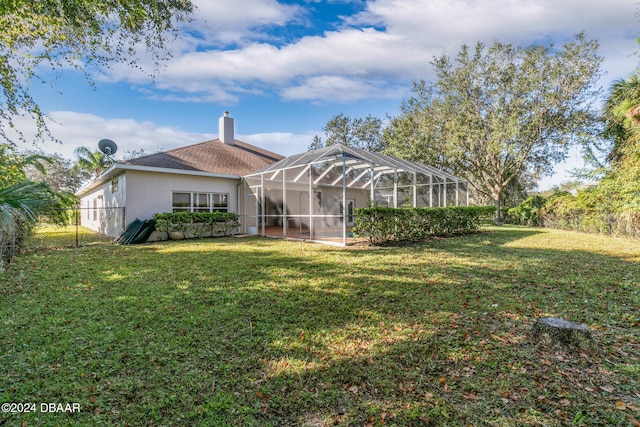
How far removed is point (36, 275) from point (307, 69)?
12.3 metres

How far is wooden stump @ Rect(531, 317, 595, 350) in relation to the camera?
2871 mm

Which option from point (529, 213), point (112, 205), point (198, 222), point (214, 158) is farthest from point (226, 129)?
point (529, 213)

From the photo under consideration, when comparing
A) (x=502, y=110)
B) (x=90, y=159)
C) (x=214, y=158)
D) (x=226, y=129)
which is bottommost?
(x=214, y=158)

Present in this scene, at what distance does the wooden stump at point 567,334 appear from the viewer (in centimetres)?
287

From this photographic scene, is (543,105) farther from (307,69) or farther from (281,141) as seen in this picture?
(281,141)

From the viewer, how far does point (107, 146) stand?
16562mm

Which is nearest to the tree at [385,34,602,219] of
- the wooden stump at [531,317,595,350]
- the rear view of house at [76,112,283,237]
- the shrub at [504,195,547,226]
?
the shrub at [504,195,547,226]

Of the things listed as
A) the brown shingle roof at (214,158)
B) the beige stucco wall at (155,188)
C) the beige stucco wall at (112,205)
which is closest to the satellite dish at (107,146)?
the beige stucco wall at (112,205)

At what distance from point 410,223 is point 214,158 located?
34.0 ft

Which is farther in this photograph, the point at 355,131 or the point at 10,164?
the point at 355,131

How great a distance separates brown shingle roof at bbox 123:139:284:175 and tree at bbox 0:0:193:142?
566 cm

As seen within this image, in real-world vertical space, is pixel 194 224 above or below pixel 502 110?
below

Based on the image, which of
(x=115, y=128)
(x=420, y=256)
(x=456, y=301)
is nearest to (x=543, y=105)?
(x=420, y=256)

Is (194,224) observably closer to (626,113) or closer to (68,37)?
(68,37)
